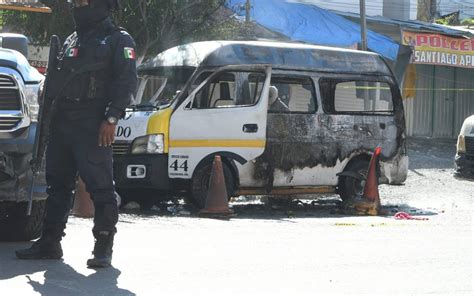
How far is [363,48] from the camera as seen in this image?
66.1 feet

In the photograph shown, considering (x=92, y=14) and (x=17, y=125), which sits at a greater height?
(x=92, y=14)

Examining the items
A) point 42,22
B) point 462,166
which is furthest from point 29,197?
point 462,166

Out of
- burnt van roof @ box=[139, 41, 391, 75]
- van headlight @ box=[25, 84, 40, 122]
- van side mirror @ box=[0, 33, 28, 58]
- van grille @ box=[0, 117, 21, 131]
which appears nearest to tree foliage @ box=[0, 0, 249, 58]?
burnt van roof @ box=[139, 41, 391, 75]

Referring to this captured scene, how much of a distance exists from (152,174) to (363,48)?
10105 mm

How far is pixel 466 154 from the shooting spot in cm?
1592

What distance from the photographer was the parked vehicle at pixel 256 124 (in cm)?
1129

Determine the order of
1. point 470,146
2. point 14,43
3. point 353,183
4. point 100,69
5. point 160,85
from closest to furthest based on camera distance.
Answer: point 100,69 < point 14,43 < point 160,85 < point 353,183 < point 470,146

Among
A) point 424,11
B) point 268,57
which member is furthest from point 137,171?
point 424,11

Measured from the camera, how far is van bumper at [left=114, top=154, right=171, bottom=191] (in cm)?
1118

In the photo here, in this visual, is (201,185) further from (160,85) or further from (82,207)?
(82,207)

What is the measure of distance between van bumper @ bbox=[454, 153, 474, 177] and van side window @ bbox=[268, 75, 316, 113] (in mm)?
4598

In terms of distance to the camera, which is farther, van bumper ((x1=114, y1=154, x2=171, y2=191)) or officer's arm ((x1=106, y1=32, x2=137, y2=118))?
van bumper ((x1=114, y1=154, x2=171, y2=191))

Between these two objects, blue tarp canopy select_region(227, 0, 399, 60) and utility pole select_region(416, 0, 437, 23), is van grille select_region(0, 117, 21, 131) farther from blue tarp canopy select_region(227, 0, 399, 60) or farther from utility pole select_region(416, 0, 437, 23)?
utility pole select_region(416, 0, 437, 23)

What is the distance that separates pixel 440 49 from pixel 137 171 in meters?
15.5
